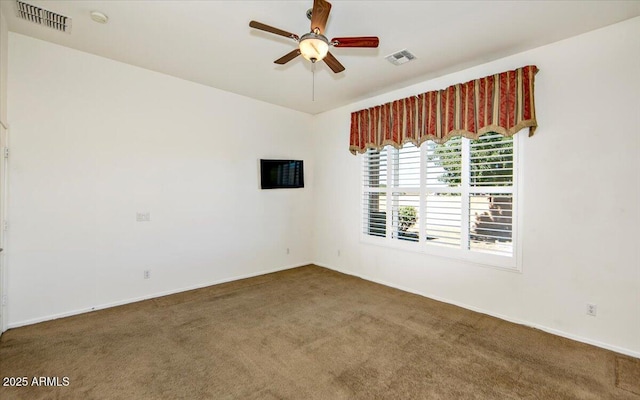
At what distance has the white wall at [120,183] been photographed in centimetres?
326

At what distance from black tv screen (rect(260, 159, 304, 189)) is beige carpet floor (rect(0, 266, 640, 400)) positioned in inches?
88.2

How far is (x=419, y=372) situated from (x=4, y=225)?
4350 millimetres

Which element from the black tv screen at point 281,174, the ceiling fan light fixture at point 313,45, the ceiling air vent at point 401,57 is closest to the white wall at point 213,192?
the black tv screen at point 281,174

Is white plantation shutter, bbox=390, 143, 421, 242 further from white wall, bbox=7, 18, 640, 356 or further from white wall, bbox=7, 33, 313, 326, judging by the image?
white wall, bbox=7, 33, 313, 326

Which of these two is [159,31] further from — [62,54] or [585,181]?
[585,181]

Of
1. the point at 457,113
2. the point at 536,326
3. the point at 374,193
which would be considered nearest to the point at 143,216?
the point at 374,193

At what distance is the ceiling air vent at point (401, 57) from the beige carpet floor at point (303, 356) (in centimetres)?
310

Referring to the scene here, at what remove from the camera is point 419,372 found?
243cm

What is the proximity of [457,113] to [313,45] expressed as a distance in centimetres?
227

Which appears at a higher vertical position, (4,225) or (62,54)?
(62,54)

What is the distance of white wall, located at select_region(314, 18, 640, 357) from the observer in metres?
2.75

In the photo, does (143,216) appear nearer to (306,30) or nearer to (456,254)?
(306,30)

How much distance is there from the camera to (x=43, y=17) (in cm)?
284

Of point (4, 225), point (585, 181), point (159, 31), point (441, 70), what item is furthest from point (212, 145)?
point (585, 181)
